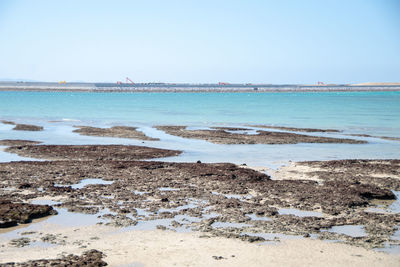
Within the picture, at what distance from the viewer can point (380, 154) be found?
24.7 m

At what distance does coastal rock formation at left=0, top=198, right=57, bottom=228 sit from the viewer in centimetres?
1072

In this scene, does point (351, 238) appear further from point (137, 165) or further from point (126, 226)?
point (137, 165)

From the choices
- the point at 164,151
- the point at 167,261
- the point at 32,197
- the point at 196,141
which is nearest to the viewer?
the point at 167,261

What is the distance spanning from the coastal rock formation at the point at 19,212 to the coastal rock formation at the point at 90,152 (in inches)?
380

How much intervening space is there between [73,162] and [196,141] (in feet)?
38.1

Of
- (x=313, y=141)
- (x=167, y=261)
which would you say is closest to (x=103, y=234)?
(x=167, y=261)

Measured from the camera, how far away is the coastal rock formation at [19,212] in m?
10.7

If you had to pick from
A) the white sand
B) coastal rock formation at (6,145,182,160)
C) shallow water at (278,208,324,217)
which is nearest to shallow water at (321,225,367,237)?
the white sand

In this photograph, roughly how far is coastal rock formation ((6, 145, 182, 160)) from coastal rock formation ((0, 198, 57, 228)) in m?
9.66

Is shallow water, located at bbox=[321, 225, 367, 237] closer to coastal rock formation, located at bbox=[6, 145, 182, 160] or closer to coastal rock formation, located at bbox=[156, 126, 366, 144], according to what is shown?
coastal rock formation, located at bbox=[6, 145, 182, 160]

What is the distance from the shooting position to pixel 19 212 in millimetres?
11281

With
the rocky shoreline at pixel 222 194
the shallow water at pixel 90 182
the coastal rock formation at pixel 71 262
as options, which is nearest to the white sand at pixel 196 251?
the coastal rock formation at pixel 71 262

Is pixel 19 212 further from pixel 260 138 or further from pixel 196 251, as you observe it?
pixel 260 138

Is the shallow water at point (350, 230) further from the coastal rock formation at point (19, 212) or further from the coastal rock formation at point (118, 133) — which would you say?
the coastal rock formation at point (118, 133)
